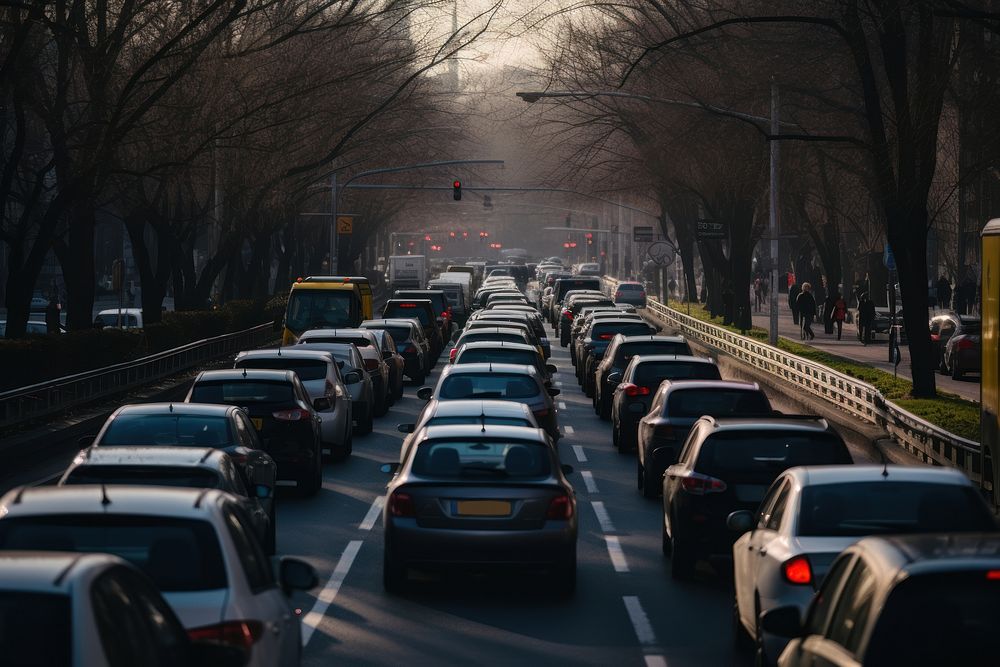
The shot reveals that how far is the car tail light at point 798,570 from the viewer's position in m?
10.2

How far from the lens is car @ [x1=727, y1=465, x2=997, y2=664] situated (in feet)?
33.7

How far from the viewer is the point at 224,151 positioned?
161 feet

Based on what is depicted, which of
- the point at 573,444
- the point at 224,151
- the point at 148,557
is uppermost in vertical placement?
the point at 224,151

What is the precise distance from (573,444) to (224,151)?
79.3 ft

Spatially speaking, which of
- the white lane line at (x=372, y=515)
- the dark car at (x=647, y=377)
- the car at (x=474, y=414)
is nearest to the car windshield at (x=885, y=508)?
the car at (x=474, y=414)

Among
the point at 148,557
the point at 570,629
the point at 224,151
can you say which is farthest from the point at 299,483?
the point at 224,151

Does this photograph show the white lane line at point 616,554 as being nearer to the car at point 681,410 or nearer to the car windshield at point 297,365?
the car at point 681,410

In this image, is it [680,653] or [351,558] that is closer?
[680,653]

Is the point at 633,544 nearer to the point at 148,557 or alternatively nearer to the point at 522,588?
the point at 522,588

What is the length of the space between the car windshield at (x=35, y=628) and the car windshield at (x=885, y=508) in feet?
19.7

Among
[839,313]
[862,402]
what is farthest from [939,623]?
[839,313]

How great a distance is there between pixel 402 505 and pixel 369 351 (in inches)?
727

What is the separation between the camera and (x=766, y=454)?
14406 mm

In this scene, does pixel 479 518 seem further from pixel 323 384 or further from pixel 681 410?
pixel 323 384
